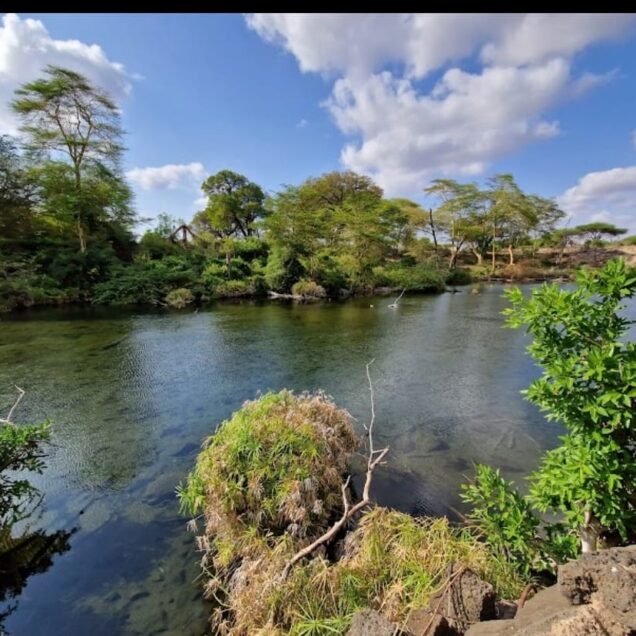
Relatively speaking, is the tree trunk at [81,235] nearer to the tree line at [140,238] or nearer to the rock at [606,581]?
Answer: the tree line at [140,238]

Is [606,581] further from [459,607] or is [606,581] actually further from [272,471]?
[272,471]

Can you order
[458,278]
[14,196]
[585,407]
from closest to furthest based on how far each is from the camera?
[585,407]
[14,196]
[458,278]

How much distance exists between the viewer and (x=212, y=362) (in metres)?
10.2

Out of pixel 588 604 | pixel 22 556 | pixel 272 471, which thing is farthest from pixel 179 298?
pixel 588 604

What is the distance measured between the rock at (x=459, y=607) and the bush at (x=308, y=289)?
2157 cm

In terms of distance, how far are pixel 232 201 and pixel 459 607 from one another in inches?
1441

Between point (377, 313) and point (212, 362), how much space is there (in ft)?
33.0

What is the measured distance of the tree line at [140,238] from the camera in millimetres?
21438

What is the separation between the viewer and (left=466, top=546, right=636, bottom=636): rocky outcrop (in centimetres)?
130

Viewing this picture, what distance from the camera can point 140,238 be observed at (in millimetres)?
29812

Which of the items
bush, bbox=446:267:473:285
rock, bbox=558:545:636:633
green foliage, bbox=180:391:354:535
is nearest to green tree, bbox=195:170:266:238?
bush, bbox=446:267:473:285

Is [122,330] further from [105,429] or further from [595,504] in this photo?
[595,504]

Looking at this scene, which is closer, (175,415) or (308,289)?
(175,415)
